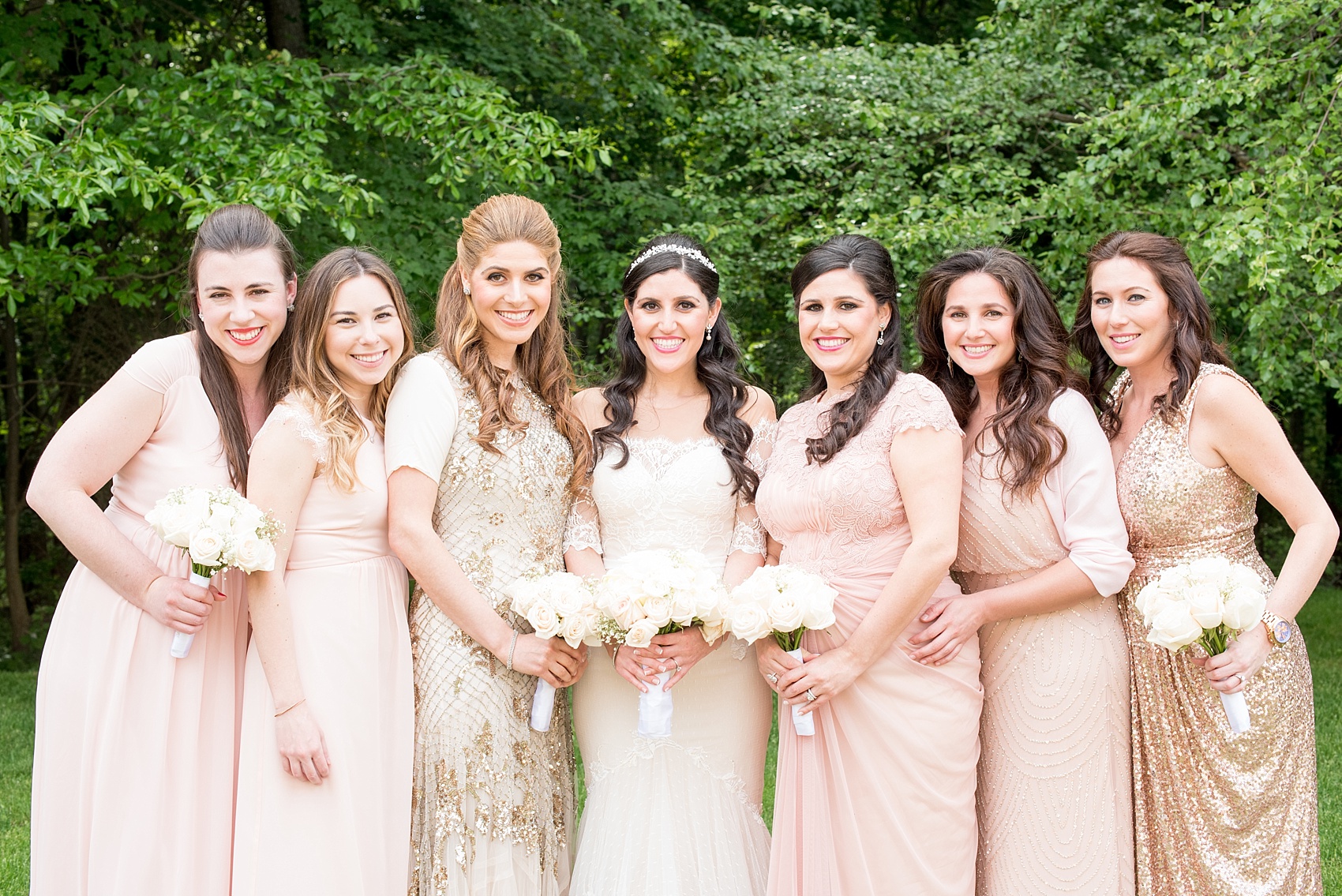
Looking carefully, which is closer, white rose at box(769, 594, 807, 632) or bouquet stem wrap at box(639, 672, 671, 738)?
white rose at box(769, 594, 807, 632)

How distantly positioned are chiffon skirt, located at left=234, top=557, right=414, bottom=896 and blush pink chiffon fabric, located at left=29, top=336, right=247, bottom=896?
0.15 metres

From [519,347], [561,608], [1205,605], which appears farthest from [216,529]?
[1205,605]

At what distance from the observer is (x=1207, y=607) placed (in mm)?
3479

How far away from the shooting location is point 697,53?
9.87 meters

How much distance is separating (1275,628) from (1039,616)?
736mm

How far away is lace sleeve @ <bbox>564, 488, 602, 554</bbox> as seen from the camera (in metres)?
4.20

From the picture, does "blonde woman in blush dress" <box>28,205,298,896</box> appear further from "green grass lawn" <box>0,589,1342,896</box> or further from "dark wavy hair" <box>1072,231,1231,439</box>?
"dark wavy hair" <box>1072,231,1231,439</box>

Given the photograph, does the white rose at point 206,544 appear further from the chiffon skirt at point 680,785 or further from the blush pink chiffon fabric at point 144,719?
the chiffon skirt at point 680,785

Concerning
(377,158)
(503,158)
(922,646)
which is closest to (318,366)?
(922,646)

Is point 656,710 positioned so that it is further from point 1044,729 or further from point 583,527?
point 1044,729

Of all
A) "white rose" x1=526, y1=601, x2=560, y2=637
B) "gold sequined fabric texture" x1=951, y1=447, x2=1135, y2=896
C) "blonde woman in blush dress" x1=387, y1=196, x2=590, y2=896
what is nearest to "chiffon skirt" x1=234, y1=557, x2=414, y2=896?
"blonde woman in blush dress" x1=387, y1=196, x2=590, y2=896

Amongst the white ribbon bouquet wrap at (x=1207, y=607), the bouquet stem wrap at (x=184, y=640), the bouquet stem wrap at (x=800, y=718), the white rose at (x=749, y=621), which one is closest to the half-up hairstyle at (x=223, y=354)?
the bouquet stem wrap at (x=184, y=640)

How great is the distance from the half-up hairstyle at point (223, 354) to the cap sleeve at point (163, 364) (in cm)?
4

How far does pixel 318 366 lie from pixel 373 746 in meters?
1.27
